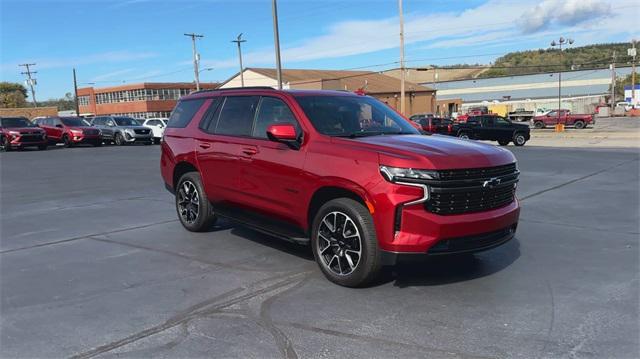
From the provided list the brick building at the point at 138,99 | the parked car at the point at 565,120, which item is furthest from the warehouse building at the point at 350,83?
the parked car at the point at 565,120

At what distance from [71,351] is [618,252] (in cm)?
570

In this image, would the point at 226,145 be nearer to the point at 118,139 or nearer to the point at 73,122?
the point at 118,139

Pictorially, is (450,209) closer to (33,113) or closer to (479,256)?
(479,256)

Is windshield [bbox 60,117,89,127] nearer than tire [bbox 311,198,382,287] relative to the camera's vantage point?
No

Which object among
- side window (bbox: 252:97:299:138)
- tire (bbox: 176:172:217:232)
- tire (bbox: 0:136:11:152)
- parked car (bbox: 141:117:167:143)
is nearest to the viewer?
side window (bbox: 252:97:299:138)

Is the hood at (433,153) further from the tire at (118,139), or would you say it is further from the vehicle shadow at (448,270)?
the tire at (118,139)

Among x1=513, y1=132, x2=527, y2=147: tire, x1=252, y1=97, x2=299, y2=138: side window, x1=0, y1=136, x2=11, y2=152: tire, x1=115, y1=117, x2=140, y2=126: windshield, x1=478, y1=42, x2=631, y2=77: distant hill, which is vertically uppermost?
x1=478, y1=42, x2=631, y2=77: distant hill

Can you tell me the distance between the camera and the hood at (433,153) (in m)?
4.39

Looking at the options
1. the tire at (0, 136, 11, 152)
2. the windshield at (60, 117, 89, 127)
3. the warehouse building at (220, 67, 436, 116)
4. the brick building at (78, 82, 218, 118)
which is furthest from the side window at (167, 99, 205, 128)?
the brick building at (78, 82, 218, 118)

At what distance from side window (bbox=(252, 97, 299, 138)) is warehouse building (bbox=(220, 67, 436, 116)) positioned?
6028 centimetres

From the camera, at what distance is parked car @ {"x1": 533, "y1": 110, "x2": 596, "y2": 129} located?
4612 cm

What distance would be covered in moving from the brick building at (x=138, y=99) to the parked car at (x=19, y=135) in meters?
59.6

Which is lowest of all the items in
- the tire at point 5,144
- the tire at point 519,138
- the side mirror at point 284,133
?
the tire at point 519,138

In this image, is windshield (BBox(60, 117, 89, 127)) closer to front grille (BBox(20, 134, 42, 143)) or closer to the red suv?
front grille (BBox(20, 134, 42, 143))
